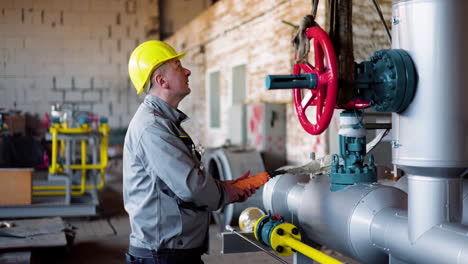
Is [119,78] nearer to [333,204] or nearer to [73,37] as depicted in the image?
[73,37]

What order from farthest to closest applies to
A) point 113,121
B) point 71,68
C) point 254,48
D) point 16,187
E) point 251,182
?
point 113,121, point 71,68, point 254,48, point 16,187, point 251,182

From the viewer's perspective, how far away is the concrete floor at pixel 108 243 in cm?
342

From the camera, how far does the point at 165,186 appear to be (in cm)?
199

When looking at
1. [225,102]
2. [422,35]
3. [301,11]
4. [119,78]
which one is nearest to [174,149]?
[422,35]

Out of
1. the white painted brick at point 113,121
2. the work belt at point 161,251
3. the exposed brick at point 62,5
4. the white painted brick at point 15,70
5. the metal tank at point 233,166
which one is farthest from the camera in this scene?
the white painted brick at point 113,121

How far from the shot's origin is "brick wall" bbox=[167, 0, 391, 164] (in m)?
5.29

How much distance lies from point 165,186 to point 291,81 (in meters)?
0.63

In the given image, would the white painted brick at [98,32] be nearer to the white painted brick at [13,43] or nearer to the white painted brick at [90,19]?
the white painted brick at [90,19]

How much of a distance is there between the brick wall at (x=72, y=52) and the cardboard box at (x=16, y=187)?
267 inches

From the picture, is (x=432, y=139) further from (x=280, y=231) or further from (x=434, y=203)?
(x=280, y=231)

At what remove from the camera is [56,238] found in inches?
178

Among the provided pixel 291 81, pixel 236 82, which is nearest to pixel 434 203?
pixel 291 81

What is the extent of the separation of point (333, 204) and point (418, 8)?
2.56 feet

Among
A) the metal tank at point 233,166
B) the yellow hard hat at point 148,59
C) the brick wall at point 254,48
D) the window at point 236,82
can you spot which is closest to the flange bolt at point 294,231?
the yellow hard hat at point 148,59
